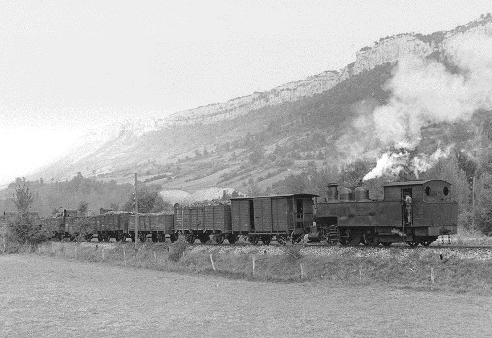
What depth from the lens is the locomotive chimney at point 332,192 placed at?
32750mm

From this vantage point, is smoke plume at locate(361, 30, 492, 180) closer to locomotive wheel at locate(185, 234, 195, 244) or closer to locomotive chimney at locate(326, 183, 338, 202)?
locomotive chimney at locate(326, 183, 338, 202)

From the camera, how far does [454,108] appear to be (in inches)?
3438

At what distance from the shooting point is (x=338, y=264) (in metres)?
29.5

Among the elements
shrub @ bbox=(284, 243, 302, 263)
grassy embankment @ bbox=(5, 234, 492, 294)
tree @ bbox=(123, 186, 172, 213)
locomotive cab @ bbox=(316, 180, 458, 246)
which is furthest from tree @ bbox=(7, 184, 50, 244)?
locomotive cab @ bbox=(316, 180, 458, 246)

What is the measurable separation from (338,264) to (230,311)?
8.85 meters

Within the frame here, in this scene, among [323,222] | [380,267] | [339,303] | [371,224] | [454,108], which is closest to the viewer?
[339,303]

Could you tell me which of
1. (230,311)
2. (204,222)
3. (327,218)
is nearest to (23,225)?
(204,222)

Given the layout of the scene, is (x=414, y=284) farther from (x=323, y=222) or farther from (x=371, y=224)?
(x=323, y=222)

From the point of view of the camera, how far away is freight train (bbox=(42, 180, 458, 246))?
28.4m

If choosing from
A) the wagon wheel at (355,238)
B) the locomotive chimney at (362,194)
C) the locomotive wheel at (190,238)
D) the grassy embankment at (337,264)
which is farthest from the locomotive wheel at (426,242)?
the locomotive wheel at (190,238)

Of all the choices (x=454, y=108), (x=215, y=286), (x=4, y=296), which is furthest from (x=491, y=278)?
(x=454, y=108)

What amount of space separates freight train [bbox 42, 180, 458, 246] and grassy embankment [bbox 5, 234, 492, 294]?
1305mm

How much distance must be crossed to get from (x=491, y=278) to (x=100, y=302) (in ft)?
57.4

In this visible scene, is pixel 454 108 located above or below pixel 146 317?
above
